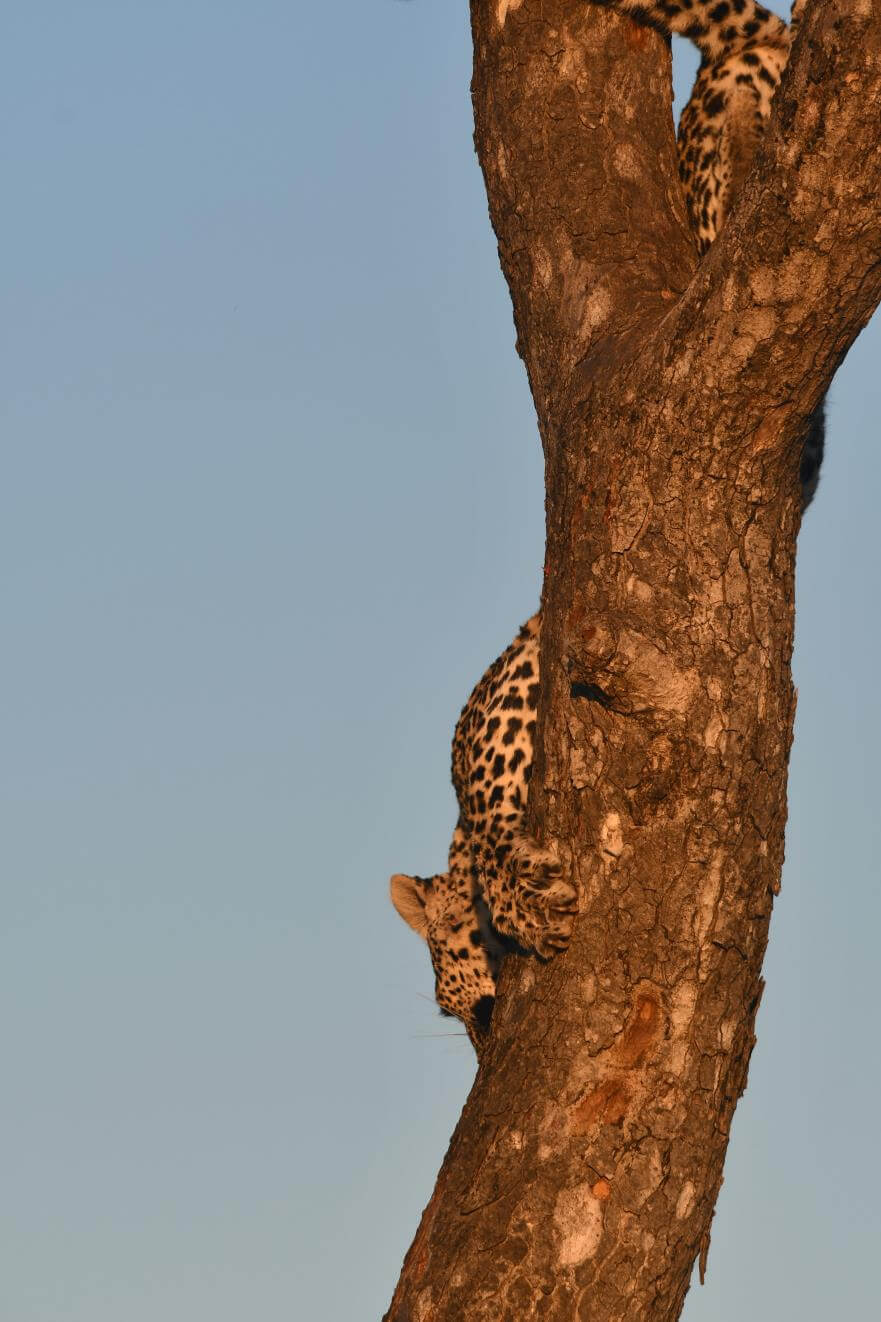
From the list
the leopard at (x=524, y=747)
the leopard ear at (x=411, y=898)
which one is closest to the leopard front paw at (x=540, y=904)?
the leopard at (x=524, y=747)

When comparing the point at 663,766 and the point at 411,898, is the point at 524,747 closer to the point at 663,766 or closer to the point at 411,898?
the point at 411,898

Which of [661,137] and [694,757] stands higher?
[661,137]

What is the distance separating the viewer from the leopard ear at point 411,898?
9.38 meters

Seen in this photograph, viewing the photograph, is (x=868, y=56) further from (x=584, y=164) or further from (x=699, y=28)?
(x=699, y=28)

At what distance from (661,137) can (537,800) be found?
304cm

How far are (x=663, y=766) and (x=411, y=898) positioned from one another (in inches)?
166

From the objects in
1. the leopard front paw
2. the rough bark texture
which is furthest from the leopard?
the rough bark texture

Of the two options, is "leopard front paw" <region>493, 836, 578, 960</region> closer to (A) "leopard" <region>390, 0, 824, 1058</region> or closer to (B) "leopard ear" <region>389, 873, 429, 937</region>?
(A) "leopard" <region>390, 0, 824, 1058</region>

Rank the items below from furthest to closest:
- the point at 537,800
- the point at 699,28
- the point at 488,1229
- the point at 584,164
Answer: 1. the point at 699,28
2. the point at 584,164
3. the point at 537,800
4. the point at 488,1229

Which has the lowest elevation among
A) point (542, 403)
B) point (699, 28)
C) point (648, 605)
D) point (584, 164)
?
point (648, 605)

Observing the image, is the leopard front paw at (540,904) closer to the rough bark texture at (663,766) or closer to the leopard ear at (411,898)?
the rough bark texture at (663,766)

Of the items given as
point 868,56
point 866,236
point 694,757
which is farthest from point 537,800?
point 868,56

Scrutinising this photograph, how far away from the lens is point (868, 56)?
15.6ft

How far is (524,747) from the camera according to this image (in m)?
8.12
